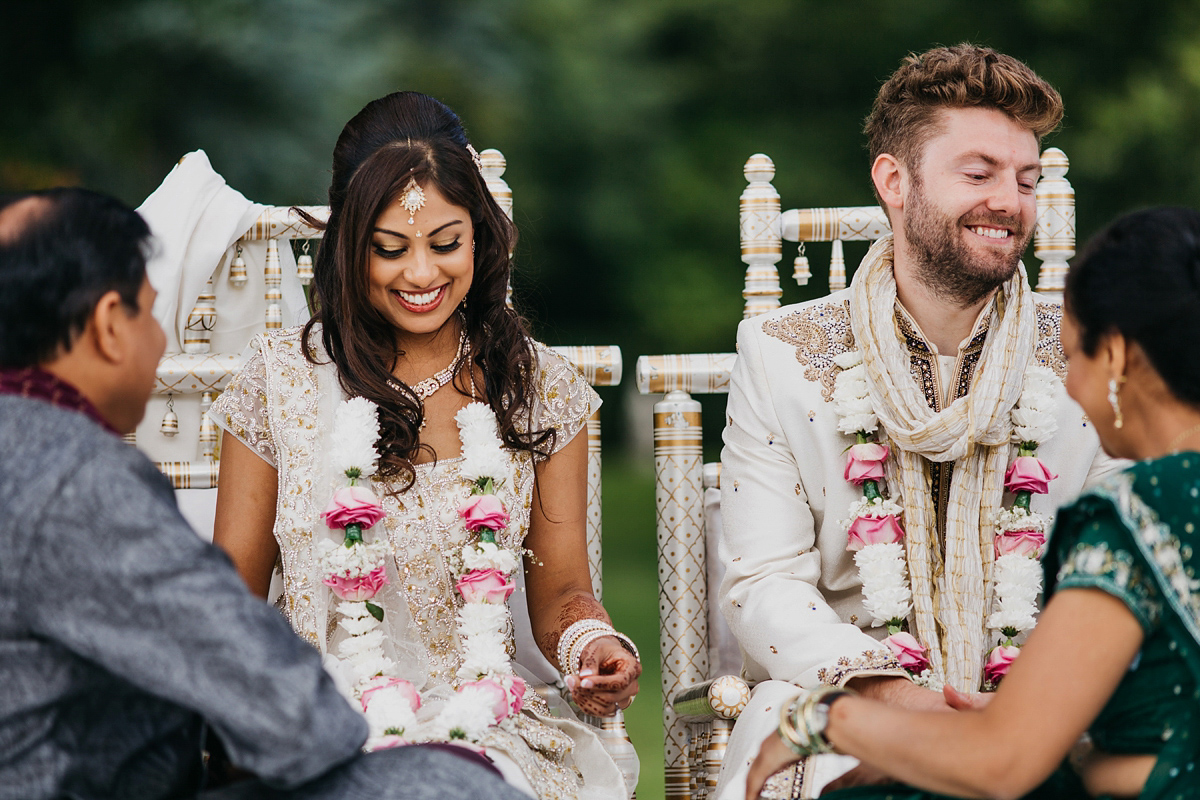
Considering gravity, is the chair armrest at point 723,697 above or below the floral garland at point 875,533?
below

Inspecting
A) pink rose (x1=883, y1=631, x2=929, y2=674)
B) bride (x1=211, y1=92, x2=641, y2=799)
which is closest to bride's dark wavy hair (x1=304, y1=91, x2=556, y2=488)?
bride (x1=211, y1=92, x2=641, y2=799)

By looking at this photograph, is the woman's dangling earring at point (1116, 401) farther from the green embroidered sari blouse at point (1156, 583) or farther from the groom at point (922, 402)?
the groom at point (922, 402)

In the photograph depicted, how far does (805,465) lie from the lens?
3600mm

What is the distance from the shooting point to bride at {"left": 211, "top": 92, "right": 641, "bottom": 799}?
10.5ft

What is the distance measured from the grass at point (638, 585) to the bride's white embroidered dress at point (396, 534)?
12.1ft

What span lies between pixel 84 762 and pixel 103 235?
0.81 metres

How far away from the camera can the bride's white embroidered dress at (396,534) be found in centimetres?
326

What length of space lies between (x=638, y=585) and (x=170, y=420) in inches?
326

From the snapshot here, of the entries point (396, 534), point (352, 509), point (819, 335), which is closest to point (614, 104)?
point (819, 335)

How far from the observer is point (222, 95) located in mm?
10891

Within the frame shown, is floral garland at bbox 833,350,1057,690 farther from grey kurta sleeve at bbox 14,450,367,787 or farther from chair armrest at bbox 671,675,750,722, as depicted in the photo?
grey kurta sleeve at bbox 14,450,367,787

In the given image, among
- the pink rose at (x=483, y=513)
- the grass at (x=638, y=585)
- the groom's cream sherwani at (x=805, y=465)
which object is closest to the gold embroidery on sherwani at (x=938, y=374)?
the groom's cream sherwani at (x=805, y=465)

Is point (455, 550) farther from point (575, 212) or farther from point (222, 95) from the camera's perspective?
point (575, 212)

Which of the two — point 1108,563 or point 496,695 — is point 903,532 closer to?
point 496,695
